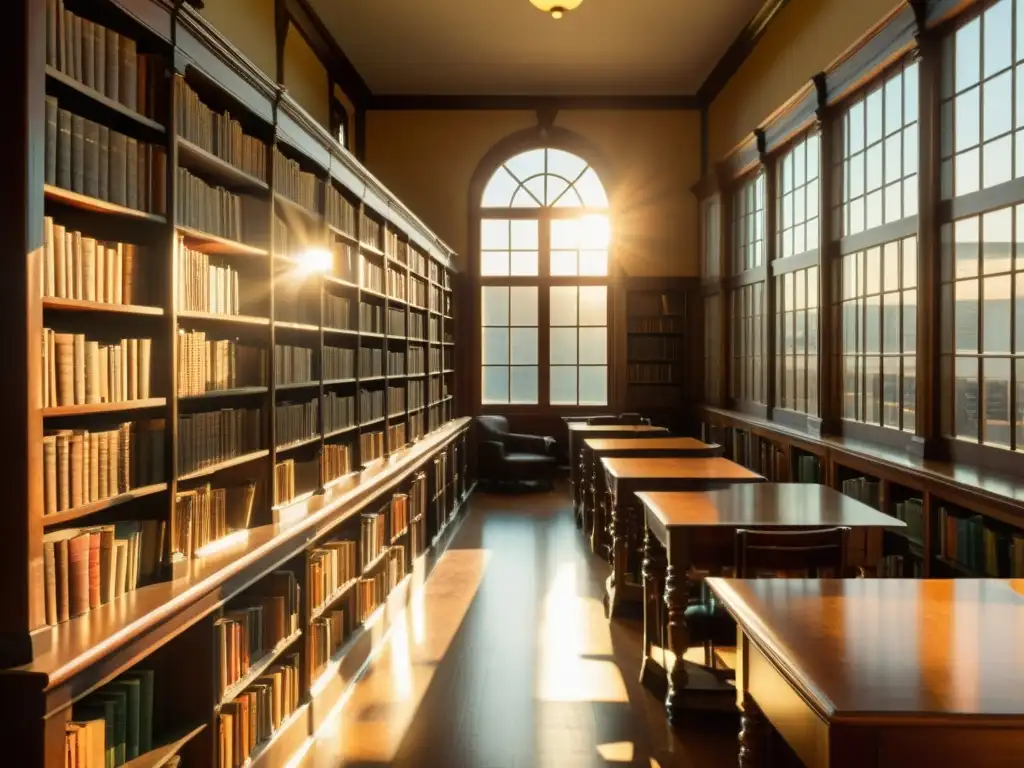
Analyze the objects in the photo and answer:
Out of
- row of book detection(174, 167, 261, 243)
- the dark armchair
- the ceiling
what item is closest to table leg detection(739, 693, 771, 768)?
row of book detection(174, 167, 261, 243)

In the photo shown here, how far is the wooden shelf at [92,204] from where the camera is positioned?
7.42 ft

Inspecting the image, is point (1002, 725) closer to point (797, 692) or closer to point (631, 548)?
point (797, 692)

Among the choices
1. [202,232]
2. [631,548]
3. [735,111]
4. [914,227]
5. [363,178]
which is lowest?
[631,548]

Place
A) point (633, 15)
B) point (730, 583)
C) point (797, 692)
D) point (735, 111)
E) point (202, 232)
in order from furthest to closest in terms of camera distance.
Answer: point (735, 111), point (633, 15), point (202, 232), point (730, 583), point (797, 692)

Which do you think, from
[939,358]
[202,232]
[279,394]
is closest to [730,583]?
[202,232]

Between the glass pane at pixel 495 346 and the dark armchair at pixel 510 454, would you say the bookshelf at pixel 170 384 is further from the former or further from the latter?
the glass pane at pixel 495 346

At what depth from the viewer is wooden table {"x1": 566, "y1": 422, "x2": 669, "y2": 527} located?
8.45 m

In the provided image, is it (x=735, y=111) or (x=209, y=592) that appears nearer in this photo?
(x=209, y=592)

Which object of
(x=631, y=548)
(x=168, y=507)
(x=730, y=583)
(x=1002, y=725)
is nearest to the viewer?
(x=1002, y=725)

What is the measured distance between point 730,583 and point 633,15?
7787 mm

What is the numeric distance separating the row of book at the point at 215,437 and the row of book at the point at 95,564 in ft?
1.17

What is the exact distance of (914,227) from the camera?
5340mm

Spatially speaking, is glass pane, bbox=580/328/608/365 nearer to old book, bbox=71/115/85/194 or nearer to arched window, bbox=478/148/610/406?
arched window, bbox=478/148/610/406

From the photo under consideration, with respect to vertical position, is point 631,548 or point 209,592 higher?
point 209,592
